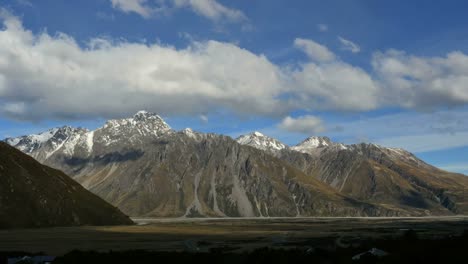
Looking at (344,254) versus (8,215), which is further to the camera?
(8,215)

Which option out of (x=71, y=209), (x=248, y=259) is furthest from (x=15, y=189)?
(x=248, y=259)

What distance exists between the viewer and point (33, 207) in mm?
181750

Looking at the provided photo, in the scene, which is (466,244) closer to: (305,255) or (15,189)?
(305,255)

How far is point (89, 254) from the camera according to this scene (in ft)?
219

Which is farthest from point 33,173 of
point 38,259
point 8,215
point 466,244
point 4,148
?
point 466,244

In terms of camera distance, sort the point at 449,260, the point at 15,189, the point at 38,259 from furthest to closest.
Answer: the point at 15,189, the point at 38,259, the point at 449,260

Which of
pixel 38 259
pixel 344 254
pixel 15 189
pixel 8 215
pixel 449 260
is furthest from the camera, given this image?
pixel 15 189

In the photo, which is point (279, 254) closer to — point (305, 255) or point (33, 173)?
point (305, 255)

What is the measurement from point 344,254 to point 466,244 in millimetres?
12951

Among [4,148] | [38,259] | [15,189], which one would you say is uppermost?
[4,148]

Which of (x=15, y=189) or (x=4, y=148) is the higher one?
(x=4, y=148)

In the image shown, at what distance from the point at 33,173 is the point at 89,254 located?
142480 millimetres

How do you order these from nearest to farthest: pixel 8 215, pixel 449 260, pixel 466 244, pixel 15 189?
pixel 449 260 → pixel 466 244 → pixel 8 215 → pixel 15 189

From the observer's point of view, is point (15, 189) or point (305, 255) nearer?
point (305, 255)
